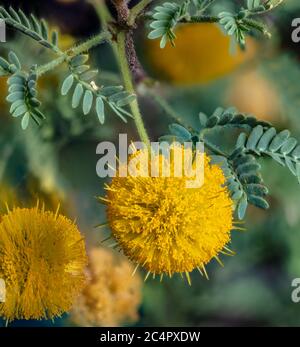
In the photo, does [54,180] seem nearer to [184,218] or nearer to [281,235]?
[281,235]

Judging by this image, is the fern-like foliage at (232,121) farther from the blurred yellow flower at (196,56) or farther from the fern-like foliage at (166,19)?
the blurred yellow flower at (196,56)

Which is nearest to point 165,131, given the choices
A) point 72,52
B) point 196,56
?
point 196,56

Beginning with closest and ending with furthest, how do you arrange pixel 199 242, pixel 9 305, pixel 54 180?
pixel 199 242, pixel 9 305, pixel 54 180

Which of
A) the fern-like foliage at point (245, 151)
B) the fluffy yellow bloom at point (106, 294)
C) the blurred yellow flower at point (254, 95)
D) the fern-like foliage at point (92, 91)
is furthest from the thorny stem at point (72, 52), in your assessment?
the blurred yellow flower at point (254, 95)

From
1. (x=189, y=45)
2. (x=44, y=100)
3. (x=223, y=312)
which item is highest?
(x=189, y=45)

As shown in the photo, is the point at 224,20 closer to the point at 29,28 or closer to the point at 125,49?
the point at 125,49

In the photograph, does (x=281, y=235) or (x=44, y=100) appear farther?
(x=281, y=235)
